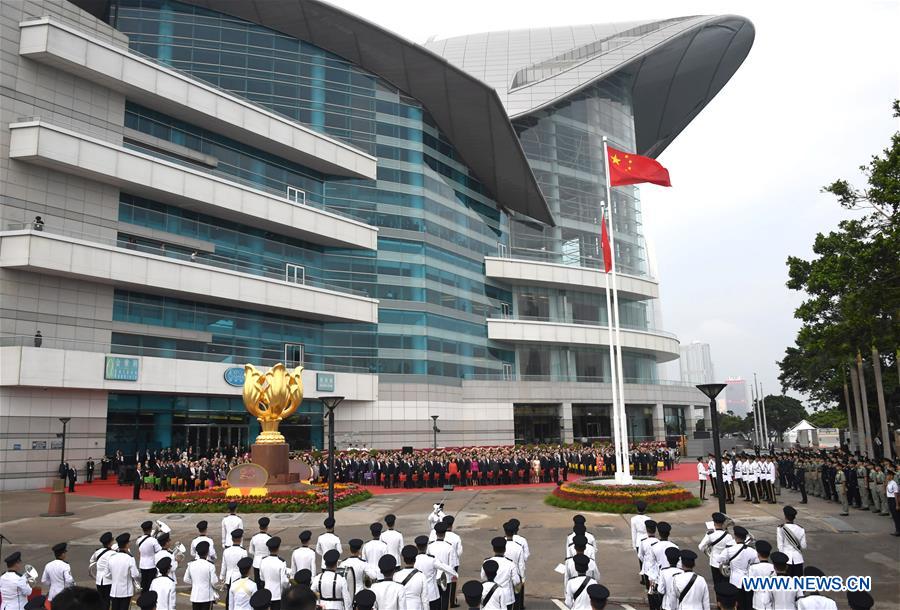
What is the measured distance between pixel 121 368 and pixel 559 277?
128ft

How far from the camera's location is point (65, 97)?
36625mm

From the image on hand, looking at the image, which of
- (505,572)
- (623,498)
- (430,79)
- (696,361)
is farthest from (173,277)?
(696,361)

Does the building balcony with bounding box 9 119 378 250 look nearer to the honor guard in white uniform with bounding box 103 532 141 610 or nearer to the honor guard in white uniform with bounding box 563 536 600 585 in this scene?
the honor guard in white uniform with bounding box 103 532 141 610

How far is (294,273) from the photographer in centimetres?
4791

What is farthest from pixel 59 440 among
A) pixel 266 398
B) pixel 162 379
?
pixel 266 398

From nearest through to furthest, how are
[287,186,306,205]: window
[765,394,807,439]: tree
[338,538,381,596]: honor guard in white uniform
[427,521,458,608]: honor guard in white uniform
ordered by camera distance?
[338,538,381,596]: honor guard in white uniform < [427,521,458,608]: honor guard in white uniform < [287,186,306,205]: window < [765,394,807,439]: tree

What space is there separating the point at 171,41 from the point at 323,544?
44.6m

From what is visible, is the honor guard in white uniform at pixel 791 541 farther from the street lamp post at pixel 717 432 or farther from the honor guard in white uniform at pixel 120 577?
the honor guard in white uniform at pixel 120 577

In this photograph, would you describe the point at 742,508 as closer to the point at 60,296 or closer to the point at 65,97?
the point at 60,296

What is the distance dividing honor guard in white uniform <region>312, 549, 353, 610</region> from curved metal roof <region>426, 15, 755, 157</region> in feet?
182

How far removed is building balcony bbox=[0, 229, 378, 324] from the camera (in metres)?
33.1

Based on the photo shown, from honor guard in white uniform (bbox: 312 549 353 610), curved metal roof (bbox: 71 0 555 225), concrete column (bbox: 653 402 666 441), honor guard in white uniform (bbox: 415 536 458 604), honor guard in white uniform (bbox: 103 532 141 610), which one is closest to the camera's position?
honor guard in white uniform (bbox: 312 549 353 610)

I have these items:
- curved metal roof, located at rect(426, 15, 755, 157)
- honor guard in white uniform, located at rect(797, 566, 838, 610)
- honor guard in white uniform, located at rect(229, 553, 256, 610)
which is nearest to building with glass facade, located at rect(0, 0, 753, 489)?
curved metal roof, located at rect(426, 15, 755, 157)

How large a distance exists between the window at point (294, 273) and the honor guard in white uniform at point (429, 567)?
38605 mm
